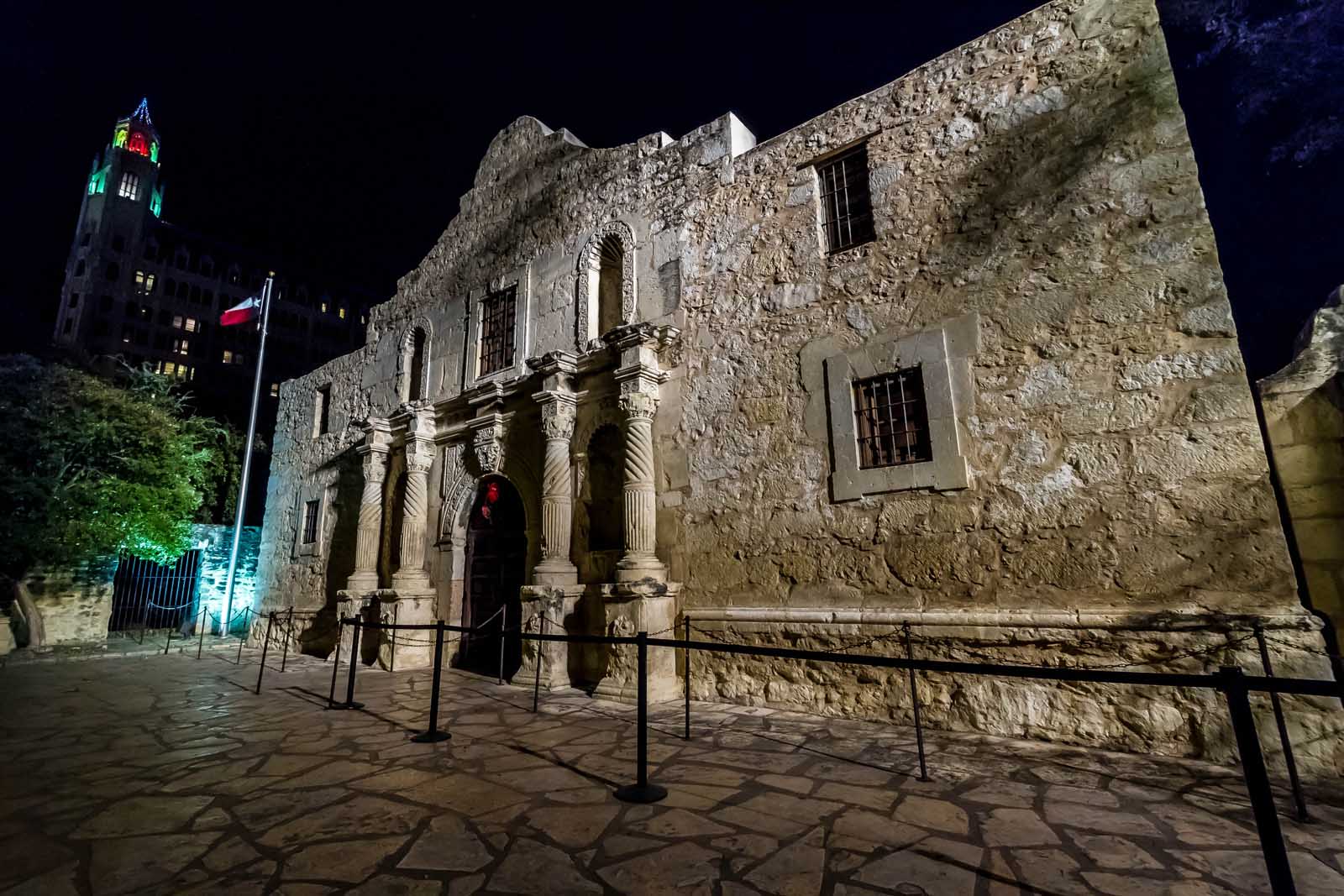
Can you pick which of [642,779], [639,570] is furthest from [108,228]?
[642,779]

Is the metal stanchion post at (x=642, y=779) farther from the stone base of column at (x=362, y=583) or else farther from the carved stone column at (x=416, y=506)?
the stone base of column at (x=362, y=583)

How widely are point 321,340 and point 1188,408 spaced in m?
60.7

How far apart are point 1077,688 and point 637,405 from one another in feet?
16.2

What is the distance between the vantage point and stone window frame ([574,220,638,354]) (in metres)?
7.99

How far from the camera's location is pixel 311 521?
42.0ft

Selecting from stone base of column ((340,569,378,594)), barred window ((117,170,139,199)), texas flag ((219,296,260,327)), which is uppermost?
barred window ((117,170,139,199))

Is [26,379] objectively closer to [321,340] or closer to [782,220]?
[782,220]

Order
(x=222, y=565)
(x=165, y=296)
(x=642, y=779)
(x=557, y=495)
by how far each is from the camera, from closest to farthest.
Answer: (x=642, y=779), (x=557, y=495), (x=222, y=565), (x=165, y=296)

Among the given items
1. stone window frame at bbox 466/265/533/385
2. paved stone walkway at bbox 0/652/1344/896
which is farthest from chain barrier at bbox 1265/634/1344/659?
stone window frame at bbox 466/265/533/385

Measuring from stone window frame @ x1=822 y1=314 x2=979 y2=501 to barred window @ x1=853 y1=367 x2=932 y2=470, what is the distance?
8 centimetres

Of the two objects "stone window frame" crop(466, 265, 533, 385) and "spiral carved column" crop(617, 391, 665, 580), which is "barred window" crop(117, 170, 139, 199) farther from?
"spiral carved column" crop(617, 391, 665, 580)

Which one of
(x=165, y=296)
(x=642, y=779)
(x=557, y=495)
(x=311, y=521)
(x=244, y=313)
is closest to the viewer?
(x=642, y=779)

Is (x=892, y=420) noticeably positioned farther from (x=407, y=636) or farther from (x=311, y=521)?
(x=311, y=521)

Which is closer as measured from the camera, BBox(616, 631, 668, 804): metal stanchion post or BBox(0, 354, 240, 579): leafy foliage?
BBox(616, 631, 668, 804): metal stanchion post
